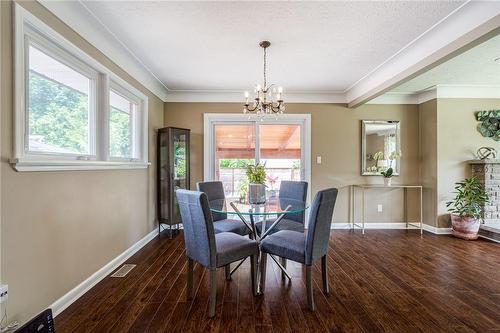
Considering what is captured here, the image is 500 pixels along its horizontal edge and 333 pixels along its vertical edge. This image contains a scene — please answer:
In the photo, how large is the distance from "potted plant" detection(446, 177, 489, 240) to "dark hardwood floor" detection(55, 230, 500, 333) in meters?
0.65

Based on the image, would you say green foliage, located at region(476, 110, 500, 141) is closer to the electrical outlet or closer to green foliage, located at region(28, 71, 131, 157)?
green foliage, located at region(28, 71, 131, 157)

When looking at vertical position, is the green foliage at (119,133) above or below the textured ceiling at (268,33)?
below

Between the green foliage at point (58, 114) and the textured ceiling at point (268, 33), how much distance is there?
0.74m

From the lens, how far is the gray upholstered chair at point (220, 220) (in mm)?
2621

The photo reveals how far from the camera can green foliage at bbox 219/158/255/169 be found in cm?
432

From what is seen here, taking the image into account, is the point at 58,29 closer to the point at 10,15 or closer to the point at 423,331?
the point at 10,15

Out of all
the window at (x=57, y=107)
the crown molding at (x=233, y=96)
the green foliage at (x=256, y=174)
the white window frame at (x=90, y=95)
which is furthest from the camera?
the crown molding at (x=233, y=96)

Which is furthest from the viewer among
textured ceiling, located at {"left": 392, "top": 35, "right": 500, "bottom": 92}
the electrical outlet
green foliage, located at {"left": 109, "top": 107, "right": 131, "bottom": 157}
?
green foliage, located at {"left": 109, "top": 107, "right": 131, "bottom": 157}

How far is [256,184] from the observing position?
2484 mm

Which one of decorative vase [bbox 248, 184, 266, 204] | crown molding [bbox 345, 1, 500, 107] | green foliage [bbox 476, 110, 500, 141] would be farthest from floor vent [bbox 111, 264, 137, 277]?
green foliage [bbox 476, 110, 500, 141]

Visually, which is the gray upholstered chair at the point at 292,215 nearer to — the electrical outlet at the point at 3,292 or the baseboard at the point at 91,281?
the baseboard at the point at 91,281

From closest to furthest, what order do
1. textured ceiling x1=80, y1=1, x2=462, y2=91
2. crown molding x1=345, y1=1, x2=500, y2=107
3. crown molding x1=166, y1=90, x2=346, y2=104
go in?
crown molding x1=345, y1=1, x2=500, y2=107
textured ceiling x1=80, y1=1, x2=462, y2=91
crown molding x1=166, y1=90, x2=346, y2=104

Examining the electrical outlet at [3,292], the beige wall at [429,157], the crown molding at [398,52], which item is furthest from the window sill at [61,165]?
the beige wall at [429,157]

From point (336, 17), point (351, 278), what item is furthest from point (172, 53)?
point (351, 278)
